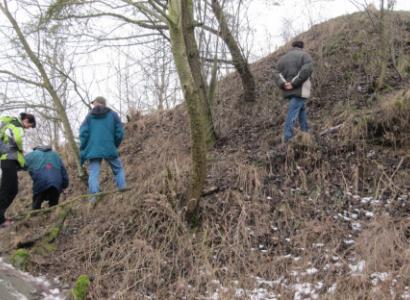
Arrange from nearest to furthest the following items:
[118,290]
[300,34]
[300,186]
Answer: [118,290] → [300,186] → [300,34]

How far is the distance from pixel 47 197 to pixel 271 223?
342 centimetres

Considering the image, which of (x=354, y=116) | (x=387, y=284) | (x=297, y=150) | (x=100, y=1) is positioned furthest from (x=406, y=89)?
(x=100, y=1)

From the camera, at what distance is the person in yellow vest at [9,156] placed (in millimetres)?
6086

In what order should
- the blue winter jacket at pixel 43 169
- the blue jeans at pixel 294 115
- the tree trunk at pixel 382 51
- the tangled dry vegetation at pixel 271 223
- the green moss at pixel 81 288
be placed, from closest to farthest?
the tangled dry vegetation at pixel 271 223
the green moss at pixel 81 288
the blue winter jacket at pixel 43 169
the blue jeans at pixel 294 115
the tree trunk at pixel 382 51

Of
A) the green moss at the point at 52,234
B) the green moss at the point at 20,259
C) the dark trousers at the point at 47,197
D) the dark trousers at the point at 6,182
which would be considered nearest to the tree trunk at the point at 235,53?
the dark trousers at the point at 47,197

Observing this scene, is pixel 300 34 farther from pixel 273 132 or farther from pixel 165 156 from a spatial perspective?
pixel 165 156

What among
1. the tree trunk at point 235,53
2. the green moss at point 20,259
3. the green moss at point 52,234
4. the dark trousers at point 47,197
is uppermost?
the tree trunk at point 235,53

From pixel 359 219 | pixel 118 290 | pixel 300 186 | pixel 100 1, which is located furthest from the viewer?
pixel 100 1

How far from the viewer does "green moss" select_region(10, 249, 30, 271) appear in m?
5.23

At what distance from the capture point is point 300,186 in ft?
19.7

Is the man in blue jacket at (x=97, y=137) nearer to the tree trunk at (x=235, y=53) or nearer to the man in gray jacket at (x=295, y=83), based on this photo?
the tree trunk at (x=235, y=53)

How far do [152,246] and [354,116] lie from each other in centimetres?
A: 375

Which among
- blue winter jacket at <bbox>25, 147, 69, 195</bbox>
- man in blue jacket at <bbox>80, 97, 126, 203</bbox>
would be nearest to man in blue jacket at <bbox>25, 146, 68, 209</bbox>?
blue winter jacket at <bbox>25, 147, 69, 195</bbox>

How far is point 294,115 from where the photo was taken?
693 centimetres
